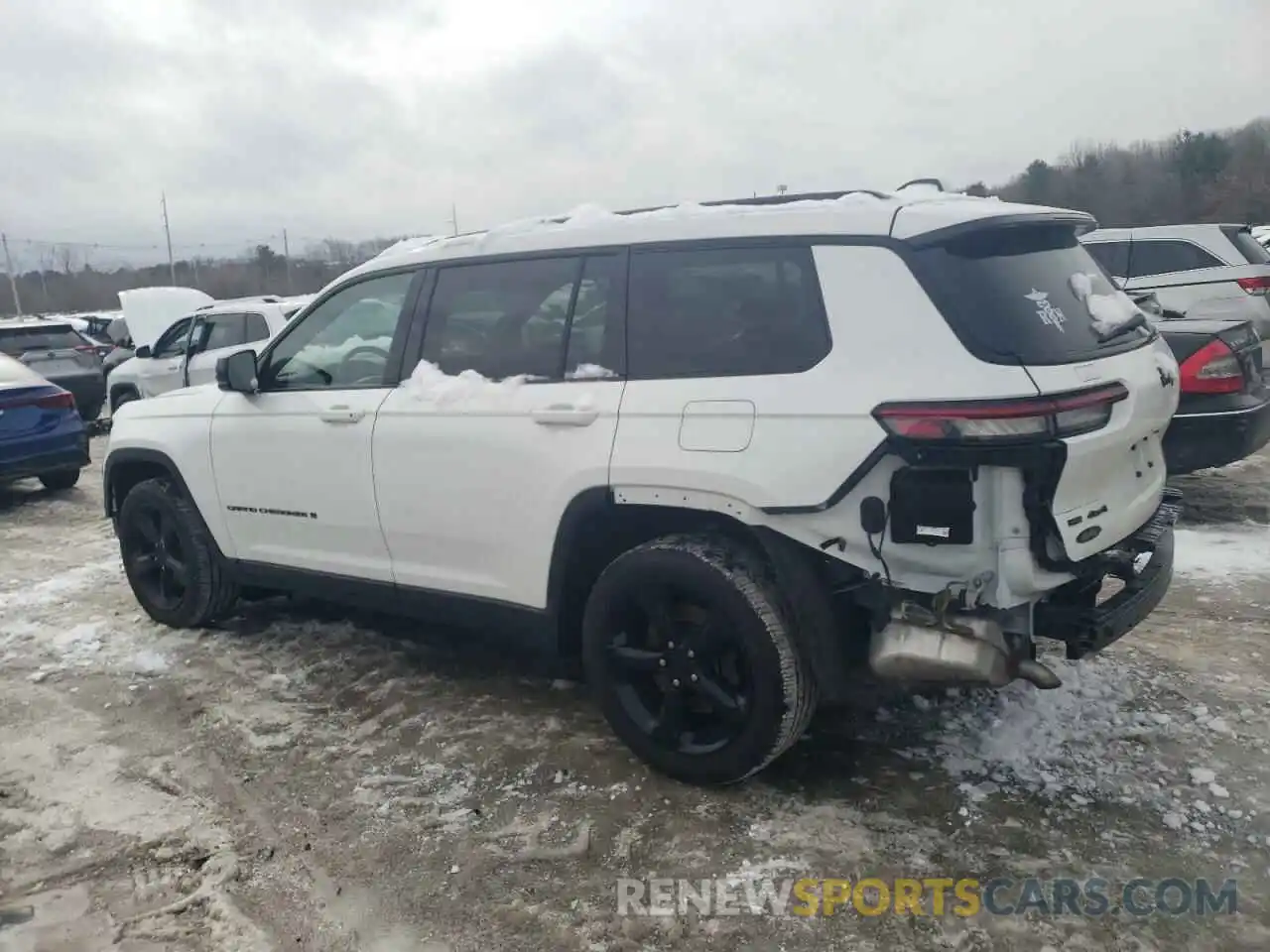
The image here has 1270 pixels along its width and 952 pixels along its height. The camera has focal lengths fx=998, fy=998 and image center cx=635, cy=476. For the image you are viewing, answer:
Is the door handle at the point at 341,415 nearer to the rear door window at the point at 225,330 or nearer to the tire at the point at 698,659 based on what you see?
the tire at the point at 698,659

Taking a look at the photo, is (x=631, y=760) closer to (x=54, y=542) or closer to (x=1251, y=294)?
(x=54, y=542)

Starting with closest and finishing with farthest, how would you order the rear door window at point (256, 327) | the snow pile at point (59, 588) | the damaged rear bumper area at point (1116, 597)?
1. the damaged rear bumper area at point (1116, 597)
2. the snow pile at point (59, 588)
3. the rear door window at point (256, 327)

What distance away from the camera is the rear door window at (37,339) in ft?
41.7

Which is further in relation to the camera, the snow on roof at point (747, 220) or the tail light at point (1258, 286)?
the tail light at point (1258, 286)

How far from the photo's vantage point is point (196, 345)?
11477mm

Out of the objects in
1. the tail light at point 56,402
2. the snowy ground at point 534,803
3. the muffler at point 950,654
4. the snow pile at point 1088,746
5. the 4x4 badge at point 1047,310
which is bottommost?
the snowy ground at point 534,803

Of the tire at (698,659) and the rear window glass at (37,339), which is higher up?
the rear window glass at (37,339)

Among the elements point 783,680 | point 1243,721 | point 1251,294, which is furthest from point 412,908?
point 1251,294

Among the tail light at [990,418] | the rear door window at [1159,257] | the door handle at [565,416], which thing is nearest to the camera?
the tail light at [990,418]

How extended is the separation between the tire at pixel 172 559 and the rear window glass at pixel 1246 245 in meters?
9.87

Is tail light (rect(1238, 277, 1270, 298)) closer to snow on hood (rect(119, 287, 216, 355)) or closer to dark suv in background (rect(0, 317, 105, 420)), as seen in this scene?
dark suv in background (rect(0, 317, 105, 420))

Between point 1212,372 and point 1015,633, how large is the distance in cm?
367

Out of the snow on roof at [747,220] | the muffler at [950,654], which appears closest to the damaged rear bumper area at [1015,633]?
the muffler at [950,654]

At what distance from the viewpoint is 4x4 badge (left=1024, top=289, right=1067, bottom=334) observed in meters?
3.07
